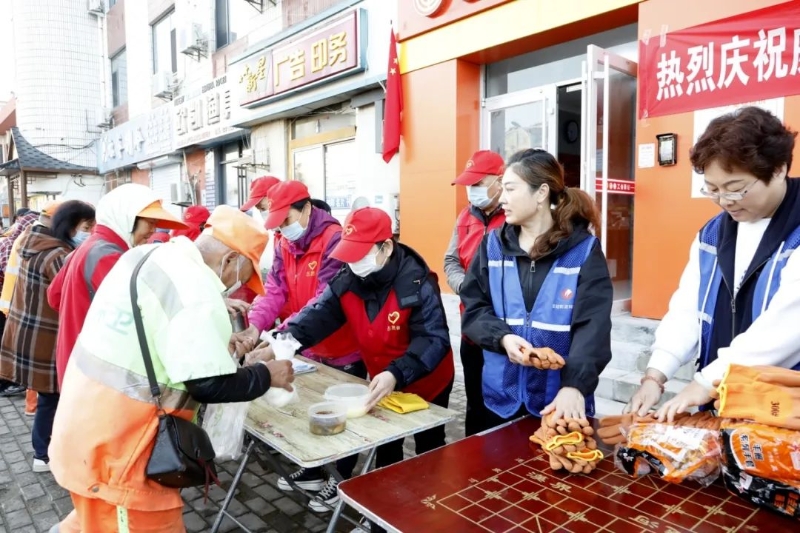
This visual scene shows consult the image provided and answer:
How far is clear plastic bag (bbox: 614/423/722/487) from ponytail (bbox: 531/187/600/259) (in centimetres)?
68

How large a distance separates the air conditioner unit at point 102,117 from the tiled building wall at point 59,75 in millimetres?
110

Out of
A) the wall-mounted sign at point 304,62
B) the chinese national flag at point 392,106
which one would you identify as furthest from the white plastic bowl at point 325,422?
the wall-mounted sign at point 304,62

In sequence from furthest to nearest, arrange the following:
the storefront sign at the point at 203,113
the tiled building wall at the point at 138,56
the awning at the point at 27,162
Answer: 1. the tiled building wall at the point at 138,56
2. the awning at the point at 27,162
3. the storefront sign at the point at 203,113

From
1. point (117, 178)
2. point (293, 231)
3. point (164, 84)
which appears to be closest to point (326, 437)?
point (293, 231)

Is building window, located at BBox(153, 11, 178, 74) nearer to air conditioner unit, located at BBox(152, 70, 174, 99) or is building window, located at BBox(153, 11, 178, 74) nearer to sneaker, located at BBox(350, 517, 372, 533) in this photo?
air conditioner unit, located at BBox(152, 70, 174, 99)

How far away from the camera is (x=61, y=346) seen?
2.79 m

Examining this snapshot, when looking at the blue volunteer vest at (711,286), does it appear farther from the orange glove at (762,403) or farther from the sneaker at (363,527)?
the sneaker at (363,527)

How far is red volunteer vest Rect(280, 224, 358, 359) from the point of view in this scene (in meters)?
3.10

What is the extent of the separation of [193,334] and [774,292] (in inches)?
65.2

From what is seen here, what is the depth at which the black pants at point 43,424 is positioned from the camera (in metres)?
3.59

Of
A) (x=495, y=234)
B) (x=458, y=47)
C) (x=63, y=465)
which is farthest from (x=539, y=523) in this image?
(x=458, y=47)

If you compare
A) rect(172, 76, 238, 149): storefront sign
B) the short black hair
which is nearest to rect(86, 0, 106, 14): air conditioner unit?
rect(172, 76, 238, 149): storefront sign

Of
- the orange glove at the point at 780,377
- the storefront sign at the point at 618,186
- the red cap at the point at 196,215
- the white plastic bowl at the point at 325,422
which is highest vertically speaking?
the storefront sign at the point at 618,186

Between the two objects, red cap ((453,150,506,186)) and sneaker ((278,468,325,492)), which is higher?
red cap ((453,150,506,186))
